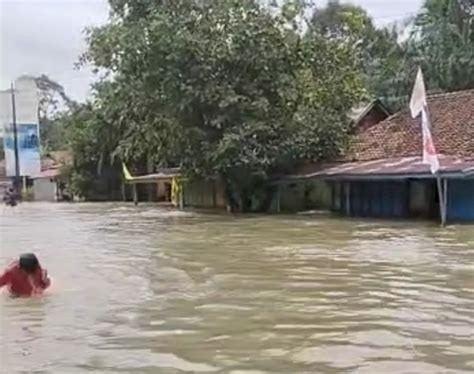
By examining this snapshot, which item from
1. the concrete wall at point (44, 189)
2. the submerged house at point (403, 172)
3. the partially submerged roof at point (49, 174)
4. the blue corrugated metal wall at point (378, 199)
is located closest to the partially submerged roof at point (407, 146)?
the submerged house at point (403, 172)

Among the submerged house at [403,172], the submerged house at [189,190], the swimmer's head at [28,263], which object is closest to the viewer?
the swimmer's head at [28,263]

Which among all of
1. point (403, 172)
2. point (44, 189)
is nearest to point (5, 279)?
point (403, 172)

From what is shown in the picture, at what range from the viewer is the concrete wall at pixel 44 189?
65.9 metres

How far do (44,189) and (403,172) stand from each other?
154ft

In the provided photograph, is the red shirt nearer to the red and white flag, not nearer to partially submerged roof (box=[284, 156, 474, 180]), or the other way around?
the red and white flag

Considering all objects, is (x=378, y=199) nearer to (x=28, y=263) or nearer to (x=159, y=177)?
(x=159, y=177)

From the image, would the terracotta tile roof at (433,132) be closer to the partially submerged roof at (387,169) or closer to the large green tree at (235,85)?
the partially submerged roof at (387,169)

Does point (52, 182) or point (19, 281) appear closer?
point (19, 281)

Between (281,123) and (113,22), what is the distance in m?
Result: 9.37

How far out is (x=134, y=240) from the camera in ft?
69.6

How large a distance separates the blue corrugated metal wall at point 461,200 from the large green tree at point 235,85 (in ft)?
25.1

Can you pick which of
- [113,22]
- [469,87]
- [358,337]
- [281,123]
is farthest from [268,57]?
[358,337]

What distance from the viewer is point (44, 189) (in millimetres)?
67562

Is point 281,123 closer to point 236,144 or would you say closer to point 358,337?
point 236,144
